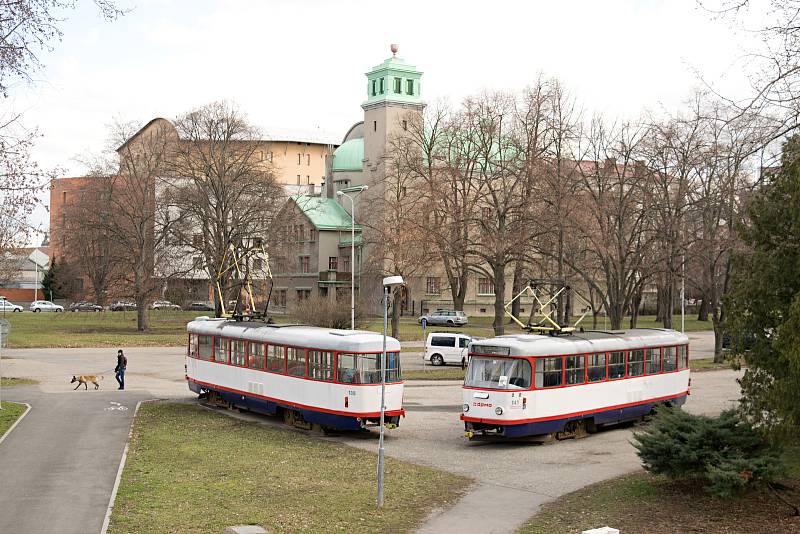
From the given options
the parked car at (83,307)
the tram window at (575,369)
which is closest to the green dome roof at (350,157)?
the parked car at (83,307)

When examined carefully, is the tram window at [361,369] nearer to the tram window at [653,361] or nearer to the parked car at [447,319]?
the tram window at [653,361]

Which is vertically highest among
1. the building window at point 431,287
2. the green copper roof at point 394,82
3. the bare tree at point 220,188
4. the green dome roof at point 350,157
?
the green copper roof at point 394,82

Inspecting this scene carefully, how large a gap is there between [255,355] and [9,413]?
24.5 ft

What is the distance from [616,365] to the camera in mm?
27703

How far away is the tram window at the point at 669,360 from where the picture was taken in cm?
2995

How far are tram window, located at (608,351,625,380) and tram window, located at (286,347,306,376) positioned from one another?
8.46 m

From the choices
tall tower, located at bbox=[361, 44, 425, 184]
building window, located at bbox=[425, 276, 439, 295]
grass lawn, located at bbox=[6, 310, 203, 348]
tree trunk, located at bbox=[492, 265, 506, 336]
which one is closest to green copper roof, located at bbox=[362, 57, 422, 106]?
tall tower, located at bbox=[361, 44, 425, 184]

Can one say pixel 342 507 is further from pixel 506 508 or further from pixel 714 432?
pixel 714 432

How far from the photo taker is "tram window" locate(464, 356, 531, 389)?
24422 mm

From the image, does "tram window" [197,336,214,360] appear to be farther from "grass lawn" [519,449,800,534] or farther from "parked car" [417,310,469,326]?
"parked car" [417,310,469,326]

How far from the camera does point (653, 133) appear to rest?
45.9 m

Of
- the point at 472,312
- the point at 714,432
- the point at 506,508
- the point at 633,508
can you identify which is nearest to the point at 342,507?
the point at 506,508

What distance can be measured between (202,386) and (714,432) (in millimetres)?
19571

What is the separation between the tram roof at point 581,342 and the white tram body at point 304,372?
8.59 ft
